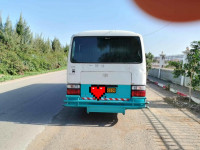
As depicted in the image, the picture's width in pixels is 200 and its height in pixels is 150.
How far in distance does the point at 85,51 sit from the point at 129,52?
127 centimetres

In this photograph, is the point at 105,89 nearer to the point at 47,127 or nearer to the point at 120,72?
the point at 120,72

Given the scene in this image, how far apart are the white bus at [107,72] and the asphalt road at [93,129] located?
0.62m

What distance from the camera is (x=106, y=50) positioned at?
199 inches

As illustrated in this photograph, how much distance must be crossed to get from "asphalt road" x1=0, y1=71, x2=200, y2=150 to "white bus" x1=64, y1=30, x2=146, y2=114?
624 mm

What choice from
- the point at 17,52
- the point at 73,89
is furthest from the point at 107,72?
the point at 17,52

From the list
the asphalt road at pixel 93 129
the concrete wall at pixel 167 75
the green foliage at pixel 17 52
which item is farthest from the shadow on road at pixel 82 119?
the green foliage at pixel 17 52

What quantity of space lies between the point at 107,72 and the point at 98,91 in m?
0.60

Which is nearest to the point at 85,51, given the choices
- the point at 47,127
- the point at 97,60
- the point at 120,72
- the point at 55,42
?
the point at 97,60

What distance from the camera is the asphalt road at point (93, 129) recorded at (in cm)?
376

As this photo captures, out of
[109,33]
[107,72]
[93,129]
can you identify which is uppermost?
[109,33]

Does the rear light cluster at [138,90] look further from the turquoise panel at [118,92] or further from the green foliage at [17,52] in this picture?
the green foliage at [17,52]

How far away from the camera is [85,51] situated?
16.6 ft

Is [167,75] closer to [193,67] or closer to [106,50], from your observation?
[193,67]

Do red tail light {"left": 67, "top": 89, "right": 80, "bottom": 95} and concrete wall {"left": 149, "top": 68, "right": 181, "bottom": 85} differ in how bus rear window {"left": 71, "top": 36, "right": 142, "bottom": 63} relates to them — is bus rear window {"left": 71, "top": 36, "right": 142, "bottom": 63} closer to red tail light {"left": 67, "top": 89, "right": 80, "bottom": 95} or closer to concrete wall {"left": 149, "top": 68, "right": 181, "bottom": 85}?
red tail light {"left": 67, "top": 89, "right": 80, "bottom": 95}
